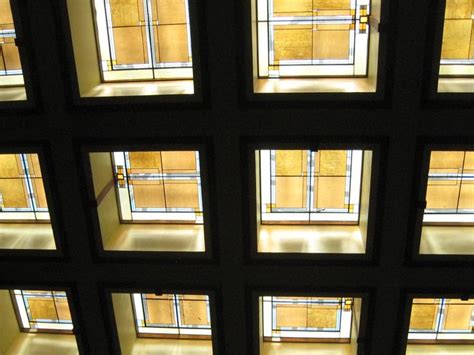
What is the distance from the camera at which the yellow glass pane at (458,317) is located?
4297mm

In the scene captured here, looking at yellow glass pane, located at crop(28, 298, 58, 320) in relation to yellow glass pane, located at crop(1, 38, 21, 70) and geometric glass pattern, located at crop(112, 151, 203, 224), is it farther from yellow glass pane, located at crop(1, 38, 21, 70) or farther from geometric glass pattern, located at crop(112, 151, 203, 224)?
yellow glass pane, located at crop(1, 38, 21, 70)

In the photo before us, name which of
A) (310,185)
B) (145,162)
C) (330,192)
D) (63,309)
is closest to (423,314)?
(330,192)

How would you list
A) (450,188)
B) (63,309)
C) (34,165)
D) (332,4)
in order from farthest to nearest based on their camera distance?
(63,309) < (34,165) < (450,188) < (332,4)

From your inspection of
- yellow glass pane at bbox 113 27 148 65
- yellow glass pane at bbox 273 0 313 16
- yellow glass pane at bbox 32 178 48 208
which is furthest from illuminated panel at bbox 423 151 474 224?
yellow glass pane at bbox 32 178 48 208

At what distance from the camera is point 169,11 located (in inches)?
142

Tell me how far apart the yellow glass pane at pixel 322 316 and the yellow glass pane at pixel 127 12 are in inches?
99.7

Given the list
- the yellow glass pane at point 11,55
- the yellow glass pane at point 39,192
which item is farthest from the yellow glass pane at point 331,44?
the yellow glass pane at point 39,192

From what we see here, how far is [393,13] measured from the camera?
10.3ft

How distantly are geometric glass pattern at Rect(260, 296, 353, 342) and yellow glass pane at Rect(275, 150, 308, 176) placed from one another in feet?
3.45

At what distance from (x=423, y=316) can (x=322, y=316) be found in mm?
776

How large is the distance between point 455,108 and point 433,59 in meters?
0.33

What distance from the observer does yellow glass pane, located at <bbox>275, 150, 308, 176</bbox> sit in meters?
3.93

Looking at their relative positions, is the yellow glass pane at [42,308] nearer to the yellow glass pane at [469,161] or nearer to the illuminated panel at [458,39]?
the yellow glass pane at [469,161]

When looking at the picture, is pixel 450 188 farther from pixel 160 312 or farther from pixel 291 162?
pixel 160 312
